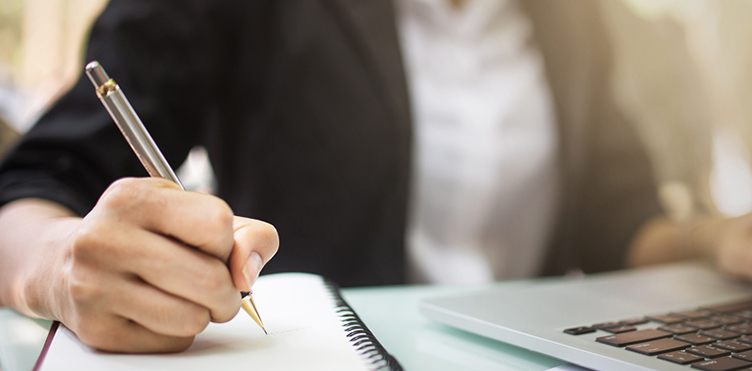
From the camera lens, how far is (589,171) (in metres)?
0.73

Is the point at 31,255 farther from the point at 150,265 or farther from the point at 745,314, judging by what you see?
the point at 745,314

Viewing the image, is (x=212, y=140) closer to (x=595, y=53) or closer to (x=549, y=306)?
(x=549, y=306)

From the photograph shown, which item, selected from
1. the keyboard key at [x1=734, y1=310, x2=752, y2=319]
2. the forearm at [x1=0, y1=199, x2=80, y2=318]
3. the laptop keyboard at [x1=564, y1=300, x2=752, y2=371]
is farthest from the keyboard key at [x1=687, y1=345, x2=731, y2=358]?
the forearm at [x1=0, y1=199, x2=80, y2=318]

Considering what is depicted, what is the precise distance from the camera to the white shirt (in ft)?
1.87

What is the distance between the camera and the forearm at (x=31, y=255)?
0.18m

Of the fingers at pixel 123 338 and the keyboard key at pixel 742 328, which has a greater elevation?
the fingers at pixel 123 338

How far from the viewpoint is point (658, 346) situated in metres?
0.20

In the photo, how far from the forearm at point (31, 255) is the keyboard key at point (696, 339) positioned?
0.26m

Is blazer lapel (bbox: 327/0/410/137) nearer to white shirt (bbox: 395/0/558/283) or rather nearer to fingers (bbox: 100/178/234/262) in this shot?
white shirt (bbox: 395/0/558/283)

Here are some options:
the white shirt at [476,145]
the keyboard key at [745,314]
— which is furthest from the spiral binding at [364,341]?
the white shirt at [476,145]

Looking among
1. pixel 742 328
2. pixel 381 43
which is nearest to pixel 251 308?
pixel 742 328

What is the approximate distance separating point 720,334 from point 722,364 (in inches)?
2.3

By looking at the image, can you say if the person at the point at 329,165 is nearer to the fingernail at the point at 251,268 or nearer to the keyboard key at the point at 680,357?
the fingernail at the point at 251,268

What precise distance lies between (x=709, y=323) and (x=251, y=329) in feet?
0.77
